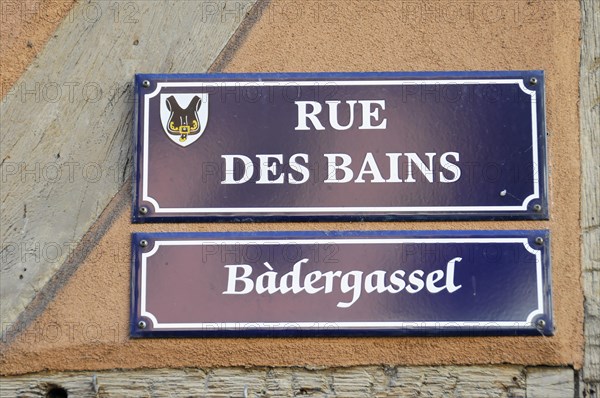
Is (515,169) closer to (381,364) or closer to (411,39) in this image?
(411,39)

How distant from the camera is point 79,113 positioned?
307 cm

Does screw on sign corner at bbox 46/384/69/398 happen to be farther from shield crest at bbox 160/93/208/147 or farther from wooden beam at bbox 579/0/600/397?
wooden beam at bbox 579/0/600/397

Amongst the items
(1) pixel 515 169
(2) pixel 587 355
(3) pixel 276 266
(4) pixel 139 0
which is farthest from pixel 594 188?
(4) pixel 139 0

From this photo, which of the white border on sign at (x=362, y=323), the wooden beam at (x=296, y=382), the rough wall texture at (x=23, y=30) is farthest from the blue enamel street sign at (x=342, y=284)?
the rough wall texture at (x=23, y=30)

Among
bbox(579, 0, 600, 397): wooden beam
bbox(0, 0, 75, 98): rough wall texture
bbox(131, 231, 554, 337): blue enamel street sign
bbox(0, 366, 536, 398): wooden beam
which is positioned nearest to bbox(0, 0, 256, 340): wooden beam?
bbox(0, 0, 75, 98): rough wall texture

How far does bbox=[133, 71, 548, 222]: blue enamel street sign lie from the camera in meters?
2.98

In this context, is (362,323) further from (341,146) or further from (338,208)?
(341,146)

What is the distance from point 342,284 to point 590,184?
0.94 m

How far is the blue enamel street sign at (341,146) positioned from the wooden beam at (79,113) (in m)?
0.09

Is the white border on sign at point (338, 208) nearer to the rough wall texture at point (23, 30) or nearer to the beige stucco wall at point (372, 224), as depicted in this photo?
the beige stucco wall at point (372, 224)

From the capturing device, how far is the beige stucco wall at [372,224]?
290 cm


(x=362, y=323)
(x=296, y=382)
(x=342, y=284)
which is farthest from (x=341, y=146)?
(x=296, y=382)

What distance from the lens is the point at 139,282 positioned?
294cm

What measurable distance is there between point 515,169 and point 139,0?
1.48 m
